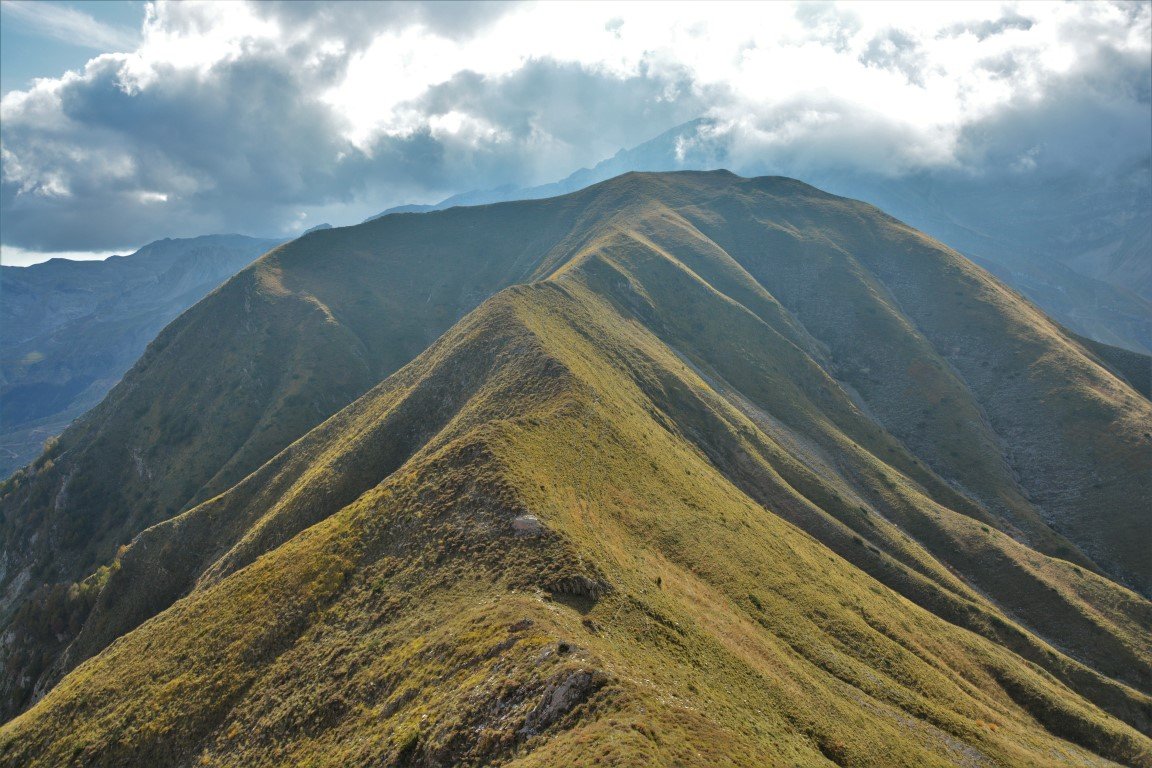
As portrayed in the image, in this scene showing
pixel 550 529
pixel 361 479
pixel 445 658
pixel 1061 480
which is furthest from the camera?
pixel 1061 480

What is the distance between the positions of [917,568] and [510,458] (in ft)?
268

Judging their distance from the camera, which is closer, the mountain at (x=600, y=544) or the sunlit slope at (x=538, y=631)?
the sunlit slope at (x=538, y=631)

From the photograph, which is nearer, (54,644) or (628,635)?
(628,635)

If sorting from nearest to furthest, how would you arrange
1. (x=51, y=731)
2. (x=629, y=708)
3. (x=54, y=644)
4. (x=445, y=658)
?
(x=629, y=708) < (x=445, y=658) < (x=51, y=731) < (x=54, y=644)

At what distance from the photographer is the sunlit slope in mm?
32312

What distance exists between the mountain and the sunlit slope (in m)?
0.33

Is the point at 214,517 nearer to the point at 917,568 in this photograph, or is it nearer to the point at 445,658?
the point at 445,658

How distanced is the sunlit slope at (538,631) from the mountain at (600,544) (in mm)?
331

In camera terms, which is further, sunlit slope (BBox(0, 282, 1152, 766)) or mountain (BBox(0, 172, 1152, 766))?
mountain (BBox(0, 172, 1152, 766))

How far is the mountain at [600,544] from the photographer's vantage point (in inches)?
1483

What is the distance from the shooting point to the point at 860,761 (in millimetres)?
38656

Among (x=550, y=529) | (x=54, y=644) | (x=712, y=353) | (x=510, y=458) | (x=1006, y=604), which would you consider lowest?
(x=54, y=644)

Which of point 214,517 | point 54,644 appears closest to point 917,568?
point 214,517

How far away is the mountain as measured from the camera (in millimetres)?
37656
